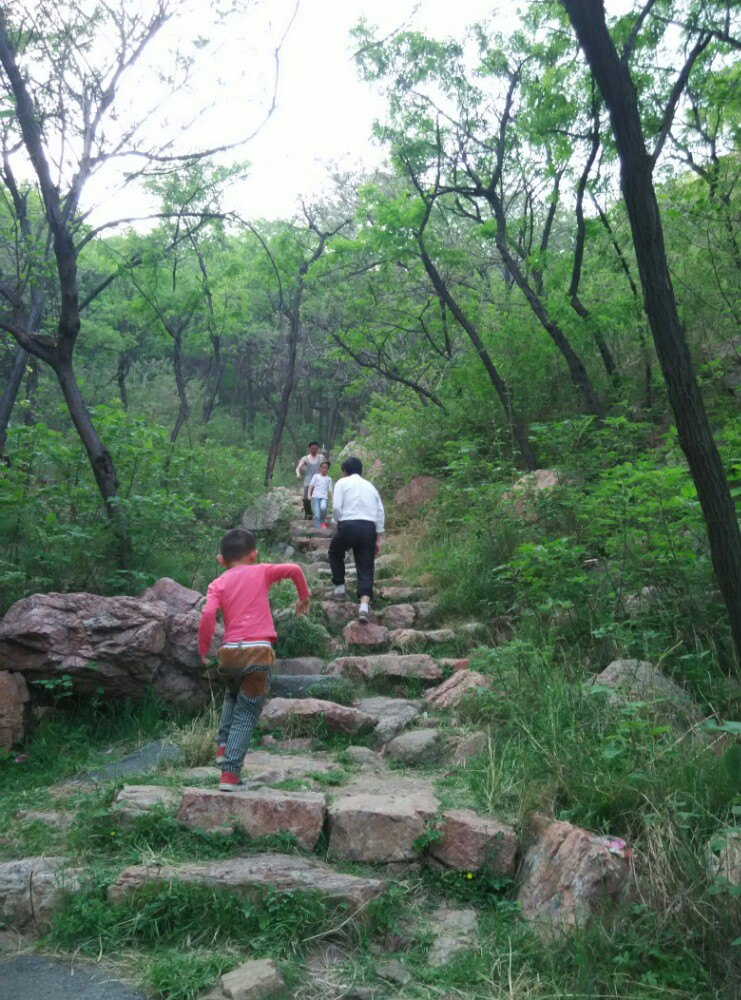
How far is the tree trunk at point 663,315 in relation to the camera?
3846 millimetres

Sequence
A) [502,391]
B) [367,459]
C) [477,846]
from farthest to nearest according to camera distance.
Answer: [367,459] < [502,391] < [477,846]

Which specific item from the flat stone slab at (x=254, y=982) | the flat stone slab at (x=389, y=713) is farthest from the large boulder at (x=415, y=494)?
the flat stone slab at (x=254, y=982)

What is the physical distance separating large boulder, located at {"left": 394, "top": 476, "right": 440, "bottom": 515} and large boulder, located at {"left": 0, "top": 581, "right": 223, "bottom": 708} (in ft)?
21.3

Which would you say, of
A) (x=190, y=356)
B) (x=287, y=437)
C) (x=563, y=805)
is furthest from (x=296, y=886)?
(x=190, y=356)

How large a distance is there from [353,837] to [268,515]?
970 centimetres

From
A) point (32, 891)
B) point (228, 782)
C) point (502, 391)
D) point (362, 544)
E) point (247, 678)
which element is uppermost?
point (502, 391)

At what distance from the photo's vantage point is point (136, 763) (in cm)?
520

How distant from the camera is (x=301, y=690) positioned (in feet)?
21.6

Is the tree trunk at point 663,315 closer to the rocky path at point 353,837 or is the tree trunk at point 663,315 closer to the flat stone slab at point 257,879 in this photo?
the rocky path at point 353,837

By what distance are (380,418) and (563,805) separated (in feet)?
A: 41.5

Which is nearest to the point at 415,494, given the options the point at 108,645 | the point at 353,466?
the point at 353,466

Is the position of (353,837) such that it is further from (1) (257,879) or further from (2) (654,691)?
(2) (654,691)

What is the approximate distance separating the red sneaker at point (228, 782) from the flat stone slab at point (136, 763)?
772 millimetres

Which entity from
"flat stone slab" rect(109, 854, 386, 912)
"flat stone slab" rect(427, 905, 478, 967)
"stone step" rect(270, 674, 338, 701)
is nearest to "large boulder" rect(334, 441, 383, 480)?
"stone step" rect(270, 674, 338, 701)
